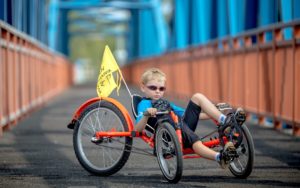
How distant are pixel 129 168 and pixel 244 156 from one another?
117 centimetres

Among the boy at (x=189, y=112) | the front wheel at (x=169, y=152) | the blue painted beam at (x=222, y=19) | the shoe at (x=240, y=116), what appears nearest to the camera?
the front wheel at (x=169, y=152)

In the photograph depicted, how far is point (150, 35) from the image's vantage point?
49.7 m

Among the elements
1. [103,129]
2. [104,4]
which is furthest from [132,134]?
[104,4]

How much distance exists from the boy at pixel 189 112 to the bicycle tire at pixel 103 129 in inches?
6.6

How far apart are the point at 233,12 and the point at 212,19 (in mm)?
3570

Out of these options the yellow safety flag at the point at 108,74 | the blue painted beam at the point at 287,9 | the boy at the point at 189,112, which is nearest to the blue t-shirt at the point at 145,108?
the boy at the point at 189,112

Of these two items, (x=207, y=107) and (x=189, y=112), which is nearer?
(x=207, y=107)

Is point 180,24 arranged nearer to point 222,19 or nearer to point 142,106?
point 222,19

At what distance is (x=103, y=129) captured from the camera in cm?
661

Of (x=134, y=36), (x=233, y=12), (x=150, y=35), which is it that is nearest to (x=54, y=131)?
(x=233, y=12)

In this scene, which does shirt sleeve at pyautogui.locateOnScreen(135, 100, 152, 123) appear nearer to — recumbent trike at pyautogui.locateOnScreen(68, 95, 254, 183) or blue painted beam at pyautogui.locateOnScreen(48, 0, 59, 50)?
recumbent trike at pyautogui.locateOnScreen(68, 95, 254, 183)

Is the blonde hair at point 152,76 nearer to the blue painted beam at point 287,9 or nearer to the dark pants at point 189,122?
the dark pants at point 189,122

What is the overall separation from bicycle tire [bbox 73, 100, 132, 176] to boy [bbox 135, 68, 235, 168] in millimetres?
169

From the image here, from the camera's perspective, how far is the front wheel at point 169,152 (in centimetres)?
578
